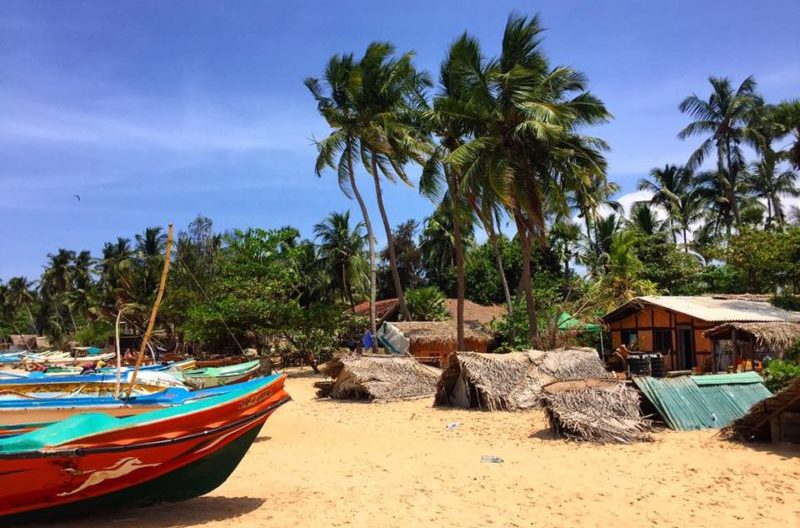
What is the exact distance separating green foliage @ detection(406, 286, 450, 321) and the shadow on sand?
77.3ft

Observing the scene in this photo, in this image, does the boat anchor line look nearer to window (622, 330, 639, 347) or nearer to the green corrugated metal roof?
the green corrugated metal roof

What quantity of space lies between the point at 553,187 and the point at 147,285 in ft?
91.2

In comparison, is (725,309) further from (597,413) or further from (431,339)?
(597,413)

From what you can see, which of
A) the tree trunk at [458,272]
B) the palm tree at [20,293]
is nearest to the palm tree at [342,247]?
the tree trunk at [458,272]

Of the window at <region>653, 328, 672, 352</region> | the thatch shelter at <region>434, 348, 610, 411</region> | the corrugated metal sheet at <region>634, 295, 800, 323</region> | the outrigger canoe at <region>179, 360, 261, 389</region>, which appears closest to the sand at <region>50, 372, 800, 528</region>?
the thatch shelter at <region>434, 348, 610, 411</region>

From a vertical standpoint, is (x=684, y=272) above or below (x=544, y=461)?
above

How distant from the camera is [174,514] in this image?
22.0 feet

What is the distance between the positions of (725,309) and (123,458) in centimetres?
1915

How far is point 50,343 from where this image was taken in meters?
58.9

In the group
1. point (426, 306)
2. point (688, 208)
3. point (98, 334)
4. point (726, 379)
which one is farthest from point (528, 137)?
point (98, 334)

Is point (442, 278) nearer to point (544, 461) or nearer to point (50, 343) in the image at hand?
point (544, 461)

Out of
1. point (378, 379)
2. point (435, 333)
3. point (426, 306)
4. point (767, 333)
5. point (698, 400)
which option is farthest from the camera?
point (426, 306)

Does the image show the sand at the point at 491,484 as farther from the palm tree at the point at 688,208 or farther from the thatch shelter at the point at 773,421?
the palm tree at the point at 688,208

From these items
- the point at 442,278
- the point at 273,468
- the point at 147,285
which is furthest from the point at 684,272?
the point at 147,285
